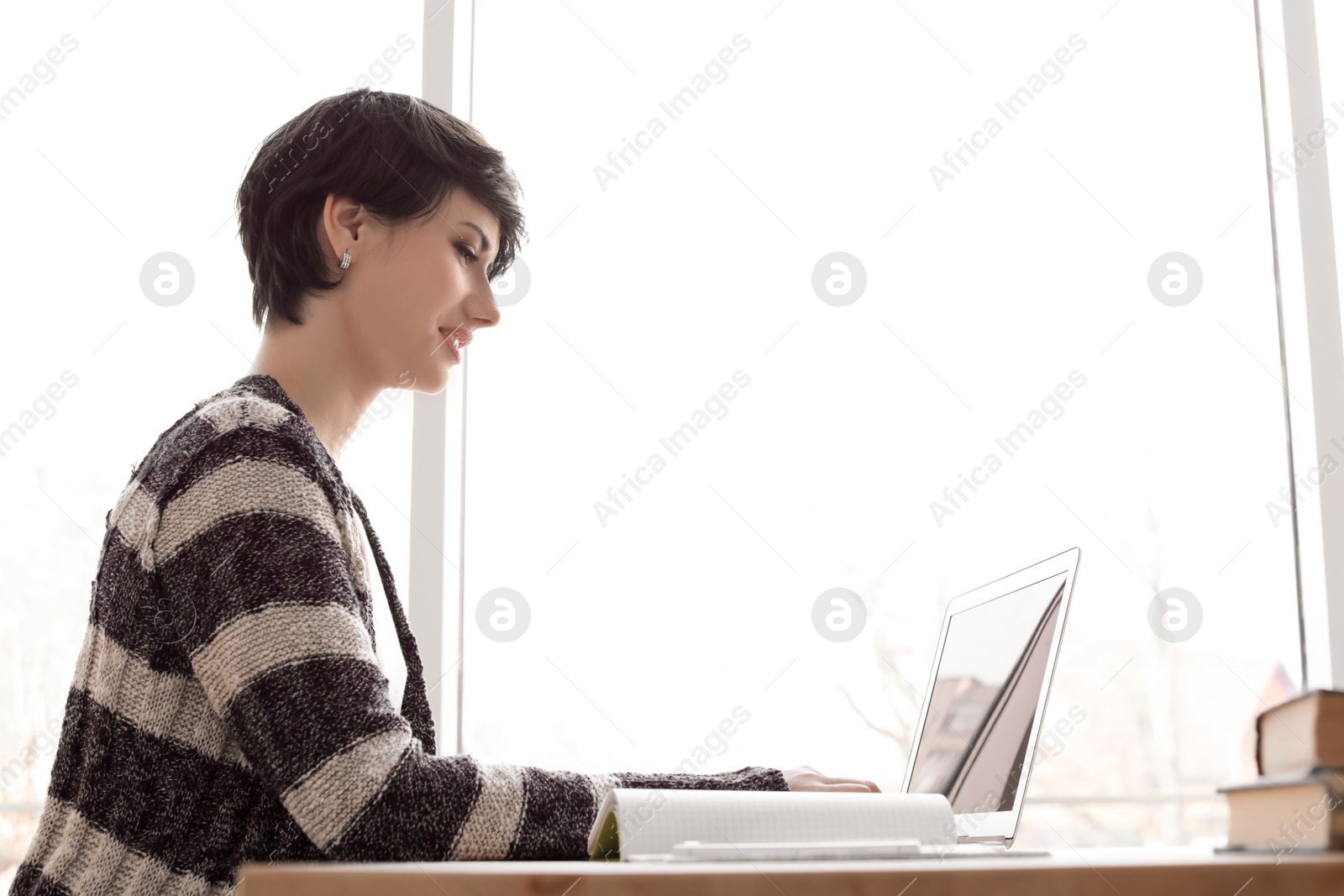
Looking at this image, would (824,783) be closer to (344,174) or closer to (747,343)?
(344,174)

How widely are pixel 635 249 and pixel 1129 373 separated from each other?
1.18 m

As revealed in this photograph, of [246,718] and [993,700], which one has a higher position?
[993,700]

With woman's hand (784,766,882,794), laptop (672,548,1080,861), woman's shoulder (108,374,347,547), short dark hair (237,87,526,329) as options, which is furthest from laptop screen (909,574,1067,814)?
short dark hair (237,87,526,329)

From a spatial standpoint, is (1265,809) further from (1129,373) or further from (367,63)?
(367,63)

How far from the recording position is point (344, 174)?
1122 mm

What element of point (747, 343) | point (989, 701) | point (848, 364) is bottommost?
point (989, 701)

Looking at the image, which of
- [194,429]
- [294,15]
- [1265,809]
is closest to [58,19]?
[294,15]

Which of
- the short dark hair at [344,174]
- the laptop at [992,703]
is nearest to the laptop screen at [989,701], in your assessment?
the laptop at [992,703]

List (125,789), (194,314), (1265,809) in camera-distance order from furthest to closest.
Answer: (194,314) < (125,789) < (1265,809)

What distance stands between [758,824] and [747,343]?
1693mm

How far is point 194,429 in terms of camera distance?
0.85m

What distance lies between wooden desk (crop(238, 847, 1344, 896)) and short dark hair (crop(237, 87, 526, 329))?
0.80 metres

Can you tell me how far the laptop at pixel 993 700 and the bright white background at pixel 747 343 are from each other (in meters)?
1.02

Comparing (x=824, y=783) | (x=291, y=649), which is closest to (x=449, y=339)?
(x=291, y=649)
